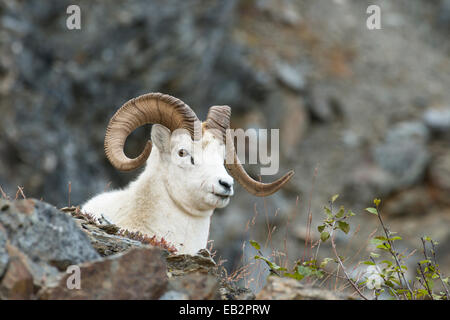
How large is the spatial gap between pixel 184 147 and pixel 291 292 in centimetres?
402

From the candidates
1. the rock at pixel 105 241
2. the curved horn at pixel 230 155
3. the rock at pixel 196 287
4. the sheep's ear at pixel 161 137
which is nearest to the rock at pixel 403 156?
the curved horn at pixel 230 155

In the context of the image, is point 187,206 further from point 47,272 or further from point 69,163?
point 69,163

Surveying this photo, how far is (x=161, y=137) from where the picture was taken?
9141mm

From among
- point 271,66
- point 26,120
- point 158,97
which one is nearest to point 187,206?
point 158,97

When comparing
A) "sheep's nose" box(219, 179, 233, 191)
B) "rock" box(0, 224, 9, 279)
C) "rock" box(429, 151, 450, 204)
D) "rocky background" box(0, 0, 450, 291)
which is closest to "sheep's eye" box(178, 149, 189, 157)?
"sheep's nose" box(219, 179, 233, 191)

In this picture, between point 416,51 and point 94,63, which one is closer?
point 94,63

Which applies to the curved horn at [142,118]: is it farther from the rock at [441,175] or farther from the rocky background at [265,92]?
the rock at [441,175]

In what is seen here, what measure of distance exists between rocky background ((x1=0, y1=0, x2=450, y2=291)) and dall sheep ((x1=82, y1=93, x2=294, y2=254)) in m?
11.1

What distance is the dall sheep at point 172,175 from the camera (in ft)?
28.0

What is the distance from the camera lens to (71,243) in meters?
5.24

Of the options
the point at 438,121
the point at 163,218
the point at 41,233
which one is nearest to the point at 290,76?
the point at 438,121

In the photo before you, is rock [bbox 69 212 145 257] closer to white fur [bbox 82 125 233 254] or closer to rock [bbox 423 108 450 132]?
white fur [bbox 82 125 233 254]

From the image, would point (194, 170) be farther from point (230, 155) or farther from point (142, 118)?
point (142, 118)
